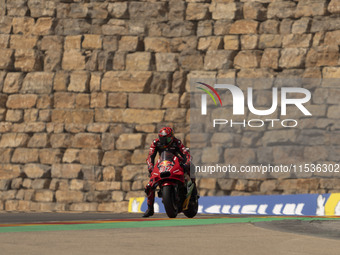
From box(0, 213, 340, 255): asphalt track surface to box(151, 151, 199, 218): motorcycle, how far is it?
0.58 m

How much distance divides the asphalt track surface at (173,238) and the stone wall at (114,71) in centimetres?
688

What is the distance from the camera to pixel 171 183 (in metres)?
13.2

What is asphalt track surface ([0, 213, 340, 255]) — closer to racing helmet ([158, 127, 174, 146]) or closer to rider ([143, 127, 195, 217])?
rider ([143, 127, 195, 217])

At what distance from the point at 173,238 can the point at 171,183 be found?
3831mm

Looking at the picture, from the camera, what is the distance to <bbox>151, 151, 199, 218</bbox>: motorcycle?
13.2m

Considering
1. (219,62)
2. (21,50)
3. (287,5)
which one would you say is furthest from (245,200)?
(21,50)

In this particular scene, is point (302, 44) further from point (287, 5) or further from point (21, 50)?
point (21, 50)

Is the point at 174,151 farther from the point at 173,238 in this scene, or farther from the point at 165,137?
the point at 173,238

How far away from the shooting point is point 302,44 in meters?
19.2

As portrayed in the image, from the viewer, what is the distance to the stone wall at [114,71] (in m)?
19.3

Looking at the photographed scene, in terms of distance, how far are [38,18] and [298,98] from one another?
679cm
